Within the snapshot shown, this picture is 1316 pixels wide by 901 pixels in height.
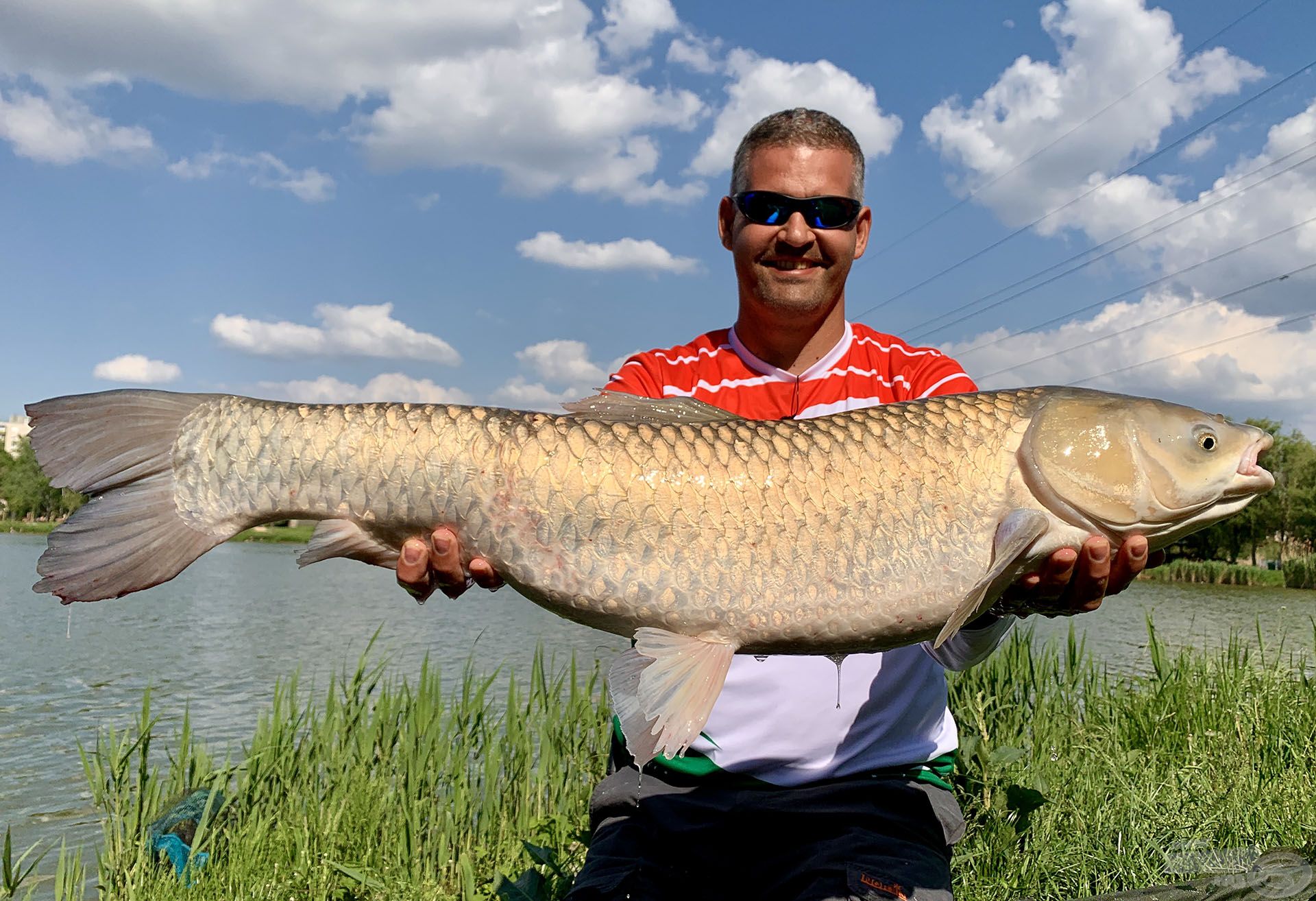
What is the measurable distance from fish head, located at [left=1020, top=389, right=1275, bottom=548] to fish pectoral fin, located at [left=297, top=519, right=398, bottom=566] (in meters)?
1.47

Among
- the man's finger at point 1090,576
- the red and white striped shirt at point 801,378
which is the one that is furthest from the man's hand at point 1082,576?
the red and white striped shirt at point 801,378

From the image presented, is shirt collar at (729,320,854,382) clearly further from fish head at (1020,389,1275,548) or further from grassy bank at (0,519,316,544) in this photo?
grassy bank at (0,519,316,544)

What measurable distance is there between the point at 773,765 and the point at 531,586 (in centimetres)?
78

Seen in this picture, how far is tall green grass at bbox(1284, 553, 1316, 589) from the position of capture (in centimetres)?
3178

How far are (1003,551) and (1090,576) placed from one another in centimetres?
26

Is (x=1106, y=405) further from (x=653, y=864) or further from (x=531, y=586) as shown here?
(x=653, y=864)

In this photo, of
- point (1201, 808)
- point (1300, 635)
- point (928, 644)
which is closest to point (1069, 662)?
point (1201, 808)

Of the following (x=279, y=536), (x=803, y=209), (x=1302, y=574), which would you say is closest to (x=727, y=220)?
(x=803, y=209)

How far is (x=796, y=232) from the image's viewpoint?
2885mm

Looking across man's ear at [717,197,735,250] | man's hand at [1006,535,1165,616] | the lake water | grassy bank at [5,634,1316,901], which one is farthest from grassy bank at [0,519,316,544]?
man's hand at [1006,535,1165,616]

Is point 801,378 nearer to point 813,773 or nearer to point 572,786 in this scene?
point 813,773

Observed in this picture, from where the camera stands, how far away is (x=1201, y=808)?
11.7 ft

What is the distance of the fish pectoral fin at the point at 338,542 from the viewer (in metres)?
2.15

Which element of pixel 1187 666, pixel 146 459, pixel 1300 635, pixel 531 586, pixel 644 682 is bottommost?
pixel 1300 635
